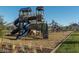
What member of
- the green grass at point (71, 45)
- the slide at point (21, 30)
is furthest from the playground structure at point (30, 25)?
the green grass at point (71, 45)

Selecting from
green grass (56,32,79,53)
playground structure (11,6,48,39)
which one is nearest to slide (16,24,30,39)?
playground structure (11,6,48,39)

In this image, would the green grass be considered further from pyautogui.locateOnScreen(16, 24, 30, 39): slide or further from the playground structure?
pyautogui.locateOnScreen(16, 24, 30, 39): slide

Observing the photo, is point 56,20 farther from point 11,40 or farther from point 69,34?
point 11,40

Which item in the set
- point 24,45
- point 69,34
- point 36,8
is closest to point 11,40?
point 24,45

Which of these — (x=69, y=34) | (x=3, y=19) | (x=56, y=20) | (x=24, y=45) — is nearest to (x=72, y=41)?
(x=69, y=34)

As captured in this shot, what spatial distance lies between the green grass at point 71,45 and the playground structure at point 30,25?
0.27 metres

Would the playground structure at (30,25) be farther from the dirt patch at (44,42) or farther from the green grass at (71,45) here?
the green grass at (71,45)

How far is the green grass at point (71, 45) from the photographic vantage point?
3992mm

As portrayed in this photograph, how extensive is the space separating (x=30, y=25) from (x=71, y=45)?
0.63m

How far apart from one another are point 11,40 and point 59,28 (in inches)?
26.7

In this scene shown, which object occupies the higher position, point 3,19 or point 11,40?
point 3,19

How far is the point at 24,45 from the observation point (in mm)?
4012
